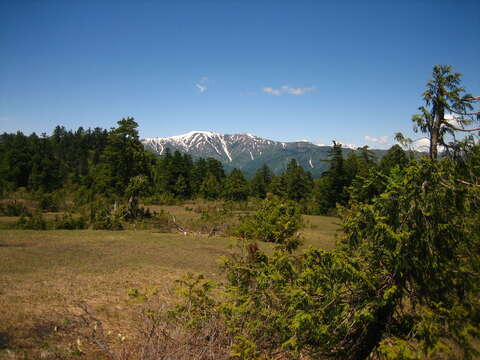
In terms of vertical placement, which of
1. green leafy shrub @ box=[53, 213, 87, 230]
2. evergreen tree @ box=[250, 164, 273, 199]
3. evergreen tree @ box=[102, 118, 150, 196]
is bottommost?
green leafy shrub @ box=[53, 213, 87, 230]

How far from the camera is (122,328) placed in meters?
6.71

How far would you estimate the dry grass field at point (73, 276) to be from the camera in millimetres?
5949

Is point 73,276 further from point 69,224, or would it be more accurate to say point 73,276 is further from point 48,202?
point 48,202

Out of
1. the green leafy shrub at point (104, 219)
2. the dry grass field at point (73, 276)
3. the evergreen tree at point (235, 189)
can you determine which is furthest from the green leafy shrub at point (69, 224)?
the evergreen tree at point (235, 189)

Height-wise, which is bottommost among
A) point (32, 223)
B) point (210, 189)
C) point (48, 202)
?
point (32, 223)

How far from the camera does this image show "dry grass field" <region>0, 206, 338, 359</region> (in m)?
5.95

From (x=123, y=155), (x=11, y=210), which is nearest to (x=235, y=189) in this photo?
(x=123, y=155)

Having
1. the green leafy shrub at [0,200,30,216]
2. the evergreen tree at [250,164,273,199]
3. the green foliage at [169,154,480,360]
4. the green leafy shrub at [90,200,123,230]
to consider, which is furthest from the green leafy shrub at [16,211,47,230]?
the evergreen tree at [250,164,273,199]

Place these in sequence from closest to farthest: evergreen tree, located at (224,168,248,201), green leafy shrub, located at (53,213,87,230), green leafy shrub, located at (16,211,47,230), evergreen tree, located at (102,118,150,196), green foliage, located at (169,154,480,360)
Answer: green foliage, located at (169,154,480,360)
green leafy shrub, located at (16,211,47,230)
green leafy shrub, located at (53,213,87,230)
evergreen tree, located at (102,118,150,196)
evergreen tree, located at (224,168,248,201)

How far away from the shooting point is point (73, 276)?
32.8 feet

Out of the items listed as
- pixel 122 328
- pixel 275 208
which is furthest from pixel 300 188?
pixel 122 328

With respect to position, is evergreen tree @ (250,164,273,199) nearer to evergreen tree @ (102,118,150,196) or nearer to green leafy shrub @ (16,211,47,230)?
evergreen tree @ (102,118,150,196)

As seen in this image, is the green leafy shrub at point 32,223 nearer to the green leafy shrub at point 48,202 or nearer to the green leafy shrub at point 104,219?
the green leafy shrub at point 104,219

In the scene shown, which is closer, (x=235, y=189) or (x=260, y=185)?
(x=235, y=189)
